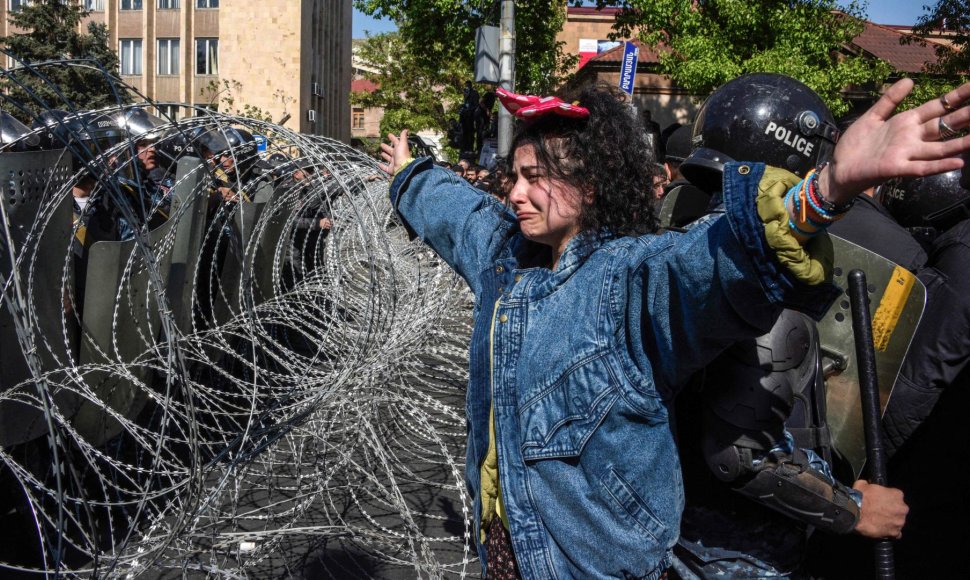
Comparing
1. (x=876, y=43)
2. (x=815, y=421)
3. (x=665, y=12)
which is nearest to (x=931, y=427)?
(x=815, y=421)

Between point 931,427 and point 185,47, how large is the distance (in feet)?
160

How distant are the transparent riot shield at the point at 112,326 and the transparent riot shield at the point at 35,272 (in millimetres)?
118

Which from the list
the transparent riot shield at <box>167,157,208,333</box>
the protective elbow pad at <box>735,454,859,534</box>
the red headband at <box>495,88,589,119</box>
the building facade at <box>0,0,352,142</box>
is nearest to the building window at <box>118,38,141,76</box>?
the building facade at <box>0,0,352,142</box>

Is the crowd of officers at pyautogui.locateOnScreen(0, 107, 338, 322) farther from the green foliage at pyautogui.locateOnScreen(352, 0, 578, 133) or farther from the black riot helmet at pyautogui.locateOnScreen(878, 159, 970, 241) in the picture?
the green foliage at pyautogui.locateOnScreen(352, 0, 578, 133)

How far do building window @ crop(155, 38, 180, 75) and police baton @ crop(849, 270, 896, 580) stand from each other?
4994cm

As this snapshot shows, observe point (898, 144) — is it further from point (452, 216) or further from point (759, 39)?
point (759, 39)

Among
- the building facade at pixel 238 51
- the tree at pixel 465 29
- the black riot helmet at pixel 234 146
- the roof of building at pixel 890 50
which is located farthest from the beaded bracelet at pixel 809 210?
the building facade at pixel 238 51

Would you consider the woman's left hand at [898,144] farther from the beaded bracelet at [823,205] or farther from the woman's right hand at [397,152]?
the woman's right hand at [397,152]

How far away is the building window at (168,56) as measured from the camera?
47125 millimetres

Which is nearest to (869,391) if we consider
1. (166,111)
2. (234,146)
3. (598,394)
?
(598,394)

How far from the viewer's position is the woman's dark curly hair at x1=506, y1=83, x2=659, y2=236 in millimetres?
1983

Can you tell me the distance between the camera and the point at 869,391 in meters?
2.29

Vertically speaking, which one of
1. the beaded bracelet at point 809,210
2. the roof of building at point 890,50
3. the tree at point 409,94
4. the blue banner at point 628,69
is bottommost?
the beaded bracelet at point 809,210

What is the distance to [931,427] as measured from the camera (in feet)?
10.1
